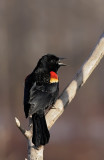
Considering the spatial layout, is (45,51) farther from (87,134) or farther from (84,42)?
(87,134)

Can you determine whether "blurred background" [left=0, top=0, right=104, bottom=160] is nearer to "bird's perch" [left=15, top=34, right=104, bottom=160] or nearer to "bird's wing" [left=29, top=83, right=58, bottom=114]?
"bird's wing" [left=29, top=83, right=58, bottom=114]

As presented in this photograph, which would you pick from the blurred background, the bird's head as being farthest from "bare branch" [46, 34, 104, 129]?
the blurred background

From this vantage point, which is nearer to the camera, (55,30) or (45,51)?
(45,51)

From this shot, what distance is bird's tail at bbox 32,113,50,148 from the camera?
158 inches

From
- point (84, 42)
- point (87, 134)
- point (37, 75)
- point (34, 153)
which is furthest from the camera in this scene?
point (84, 42)

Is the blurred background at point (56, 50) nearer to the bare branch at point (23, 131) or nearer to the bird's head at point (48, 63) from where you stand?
the bird's head at point (48, 63)

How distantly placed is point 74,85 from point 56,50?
35.0 feet

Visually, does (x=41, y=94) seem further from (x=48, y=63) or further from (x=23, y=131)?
(x=23, y=131)

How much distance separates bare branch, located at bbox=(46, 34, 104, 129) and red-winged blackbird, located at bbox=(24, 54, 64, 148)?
0.11m

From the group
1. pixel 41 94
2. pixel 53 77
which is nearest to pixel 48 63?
pixel 53 77

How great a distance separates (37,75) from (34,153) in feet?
3.60

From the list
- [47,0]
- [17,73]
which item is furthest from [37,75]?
[47,0]

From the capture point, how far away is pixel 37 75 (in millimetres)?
4973

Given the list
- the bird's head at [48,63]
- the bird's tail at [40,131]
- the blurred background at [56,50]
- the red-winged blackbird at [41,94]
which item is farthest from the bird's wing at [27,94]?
the blurred background at [56,50]
